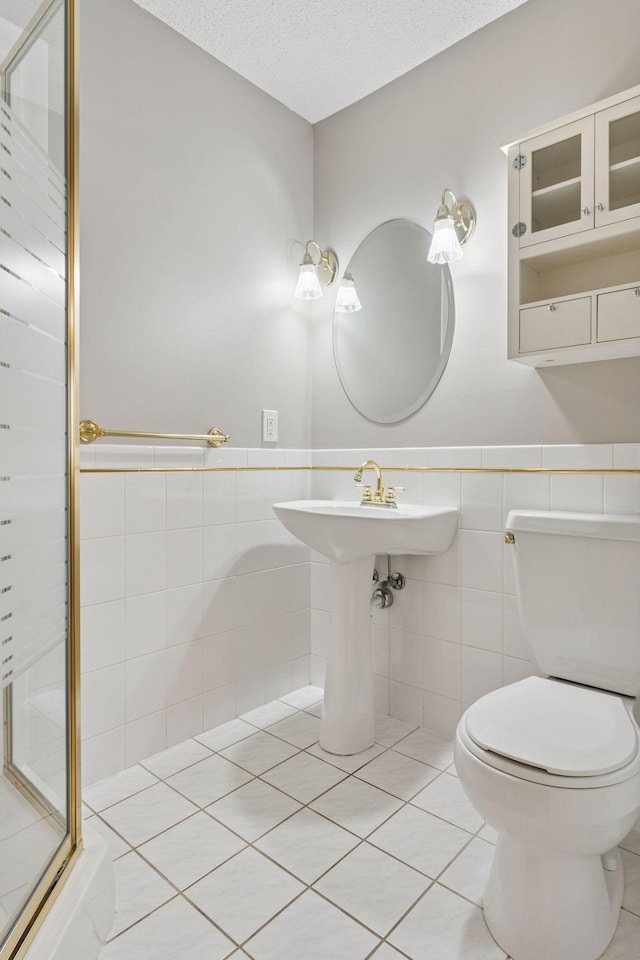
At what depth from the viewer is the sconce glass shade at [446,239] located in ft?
5.83

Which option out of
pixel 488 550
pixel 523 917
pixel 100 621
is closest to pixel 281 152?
pixel 488 550

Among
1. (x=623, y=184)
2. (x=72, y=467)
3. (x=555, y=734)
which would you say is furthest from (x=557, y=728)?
(x=623, y=184)

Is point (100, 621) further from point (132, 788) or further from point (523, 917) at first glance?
point (523, 917)

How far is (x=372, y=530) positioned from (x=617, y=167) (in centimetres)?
111

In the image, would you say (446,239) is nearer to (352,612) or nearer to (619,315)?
(619,315)

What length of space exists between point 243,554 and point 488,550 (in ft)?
2.82

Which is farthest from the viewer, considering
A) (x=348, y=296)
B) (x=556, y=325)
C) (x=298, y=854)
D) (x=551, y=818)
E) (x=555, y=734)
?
(x=348, y=296)

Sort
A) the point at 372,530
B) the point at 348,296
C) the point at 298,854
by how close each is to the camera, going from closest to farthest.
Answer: the point at 298,854, the point at 372,530, the point at 348,296

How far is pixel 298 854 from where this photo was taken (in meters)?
1.36

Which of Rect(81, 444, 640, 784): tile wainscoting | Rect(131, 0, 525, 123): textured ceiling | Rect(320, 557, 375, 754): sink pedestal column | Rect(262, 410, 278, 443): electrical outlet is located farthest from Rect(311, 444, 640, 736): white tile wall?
Rect(131, 0, 525, 123): textured ceiling

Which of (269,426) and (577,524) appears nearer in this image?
(577,524)

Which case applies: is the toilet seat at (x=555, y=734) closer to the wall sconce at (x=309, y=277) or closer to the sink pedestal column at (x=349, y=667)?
the sink pedestal column at (x=349, y=667)

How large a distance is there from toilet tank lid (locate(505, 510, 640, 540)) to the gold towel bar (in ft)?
3.21

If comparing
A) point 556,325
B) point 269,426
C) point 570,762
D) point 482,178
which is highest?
point 482,178
